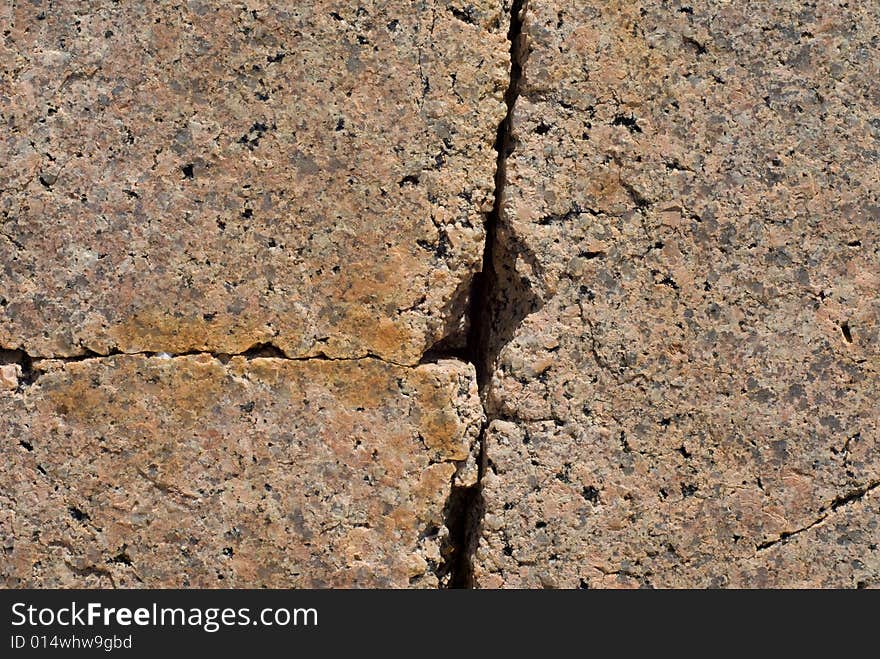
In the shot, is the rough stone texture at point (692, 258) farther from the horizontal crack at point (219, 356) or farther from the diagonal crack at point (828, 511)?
the horizontal crack at point (219, 356)

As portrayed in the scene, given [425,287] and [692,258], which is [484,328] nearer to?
[425,287]

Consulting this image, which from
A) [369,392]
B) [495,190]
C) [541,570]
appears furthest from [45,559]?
[495,190]

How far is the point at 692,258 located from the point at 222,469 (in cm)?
86

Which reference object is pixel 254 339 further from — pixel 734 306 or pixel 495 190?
pixel 734 306

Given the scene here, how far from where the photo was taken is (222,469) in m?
1.41

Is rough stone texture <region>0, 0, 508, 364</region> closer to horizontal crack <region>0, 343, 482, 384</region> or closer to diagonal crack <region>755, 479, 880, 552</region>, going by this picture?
horizontal crack <region>0, 343, 482, 384</region>

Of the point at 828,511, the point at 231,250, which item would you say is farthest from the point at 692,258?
the point at 231,250

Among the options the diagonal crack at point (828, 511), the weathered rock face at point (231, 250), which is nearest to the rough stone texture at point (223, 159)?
the weathered rock face at point (231, 250)

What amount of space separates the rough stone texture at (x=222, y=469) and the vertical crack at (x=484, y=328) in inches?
3.1

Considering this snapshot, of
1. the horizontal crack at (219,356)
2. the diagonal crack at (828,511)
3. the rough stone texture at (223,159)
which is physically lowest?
the diagonal crack at (828,511)

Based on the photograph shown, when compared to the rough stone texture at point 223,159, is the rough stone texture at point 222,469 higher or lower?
lower

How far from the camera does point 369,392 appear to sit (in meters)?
1.40

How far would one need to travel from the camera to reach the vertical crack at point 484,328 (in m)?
1.42

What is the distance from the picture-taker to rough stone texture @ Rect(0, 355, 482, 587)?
140cm
